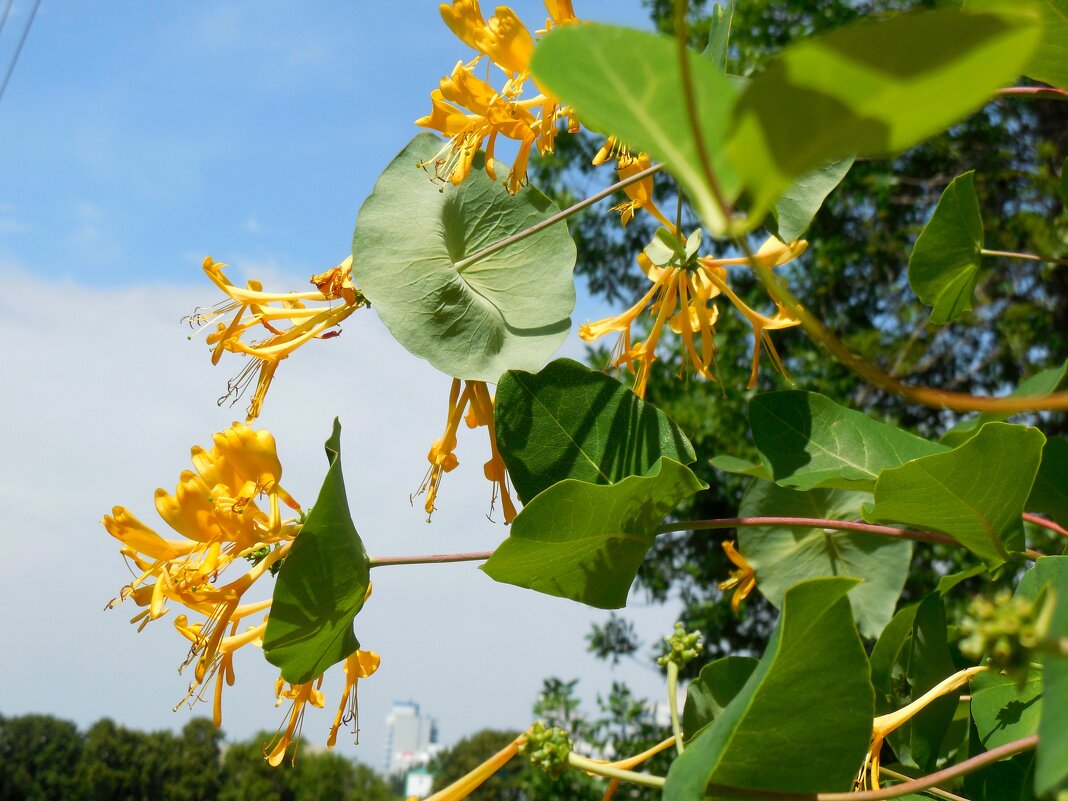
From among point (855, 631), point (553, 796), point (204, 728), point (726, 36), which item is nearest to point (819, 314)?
point (553, 796)

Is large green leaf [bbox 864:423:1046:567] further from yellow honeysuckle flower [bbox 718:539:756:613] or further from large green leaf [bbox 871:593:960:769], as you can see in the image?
yellow honeysuckle flower [bbox 718:539:756:613]

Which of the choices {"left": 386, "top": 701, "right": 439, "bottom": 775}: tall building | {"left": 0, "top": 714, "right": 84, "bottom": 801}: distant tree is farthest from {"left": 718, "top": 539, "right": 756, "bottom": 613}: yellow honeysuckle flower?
{"left": 386, "top": 701, "right": 439, "bottom": 775}: tall building

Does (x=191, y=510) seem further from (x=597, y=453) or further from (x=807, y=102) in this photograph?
(x=807, y=102)

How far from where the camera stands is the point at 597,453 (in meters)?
0.66

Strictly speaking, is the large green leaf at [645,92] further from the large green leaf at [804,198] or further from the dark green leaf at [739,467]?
the dark green leaf at [739,467]

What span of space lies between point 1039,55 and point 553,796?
8.89ft

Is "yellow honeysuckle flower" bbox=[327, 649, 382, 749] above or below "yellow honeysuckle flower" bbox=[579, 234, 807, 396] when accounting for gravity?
below

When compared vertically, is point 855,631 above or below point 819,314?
below

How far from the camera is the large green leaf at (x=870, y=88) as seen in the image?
24cm

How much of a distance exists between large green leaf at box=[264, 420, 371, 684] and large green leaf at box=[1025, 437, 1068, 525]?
49 centimetres

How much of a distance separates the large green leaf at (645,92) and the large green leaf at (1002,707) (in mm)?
423

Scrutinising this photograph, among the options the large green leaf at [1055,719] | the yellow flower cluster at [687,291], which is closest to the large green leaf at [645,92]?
the large green leaf at [1055,719]

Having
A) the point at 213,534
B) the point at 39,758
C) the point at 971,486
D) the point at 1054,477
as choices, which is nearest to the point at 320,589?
the point at 213,534

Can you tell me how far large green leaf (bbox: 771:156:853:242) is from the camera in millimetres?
698
